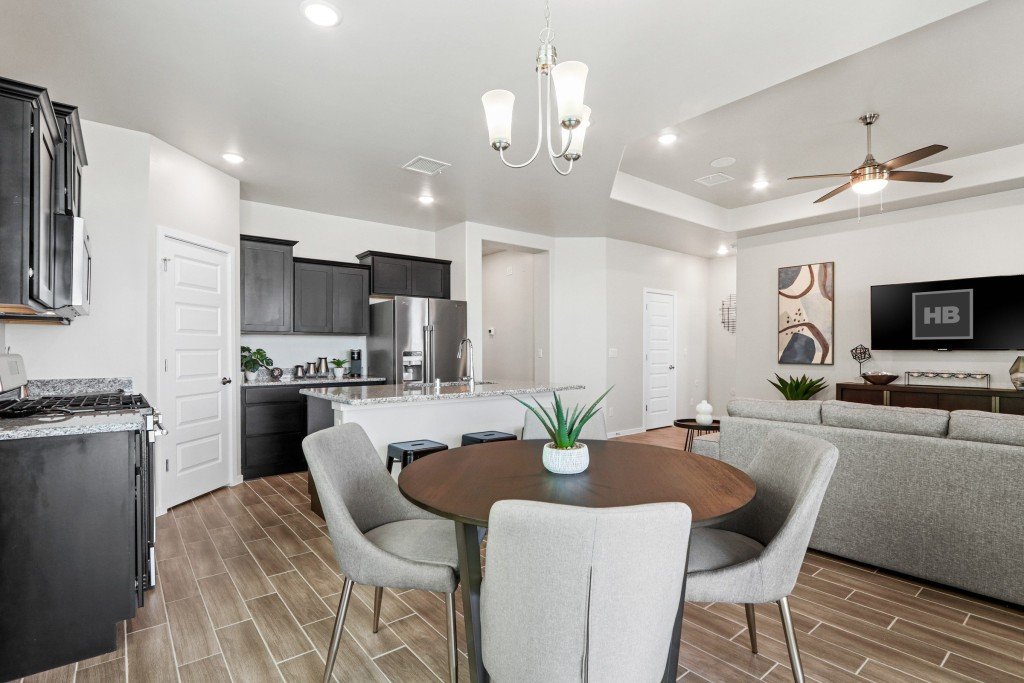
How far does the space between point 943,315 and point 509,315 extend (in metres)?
4.85

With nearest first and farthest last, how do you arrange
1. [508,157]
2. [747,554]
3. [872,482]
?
[747,554], [872,482], [508,157]

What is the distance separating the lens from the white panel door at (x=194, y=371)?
145 inches

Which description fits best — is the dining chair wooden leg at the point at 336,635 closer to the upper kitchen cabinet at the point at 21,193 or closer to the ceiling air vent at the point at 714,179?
the upper kitchen cabinet at the point at 21,193

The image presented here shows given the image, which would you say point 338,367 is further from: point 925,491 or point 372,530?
point 925,491

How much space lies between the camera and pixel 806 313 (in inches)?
238

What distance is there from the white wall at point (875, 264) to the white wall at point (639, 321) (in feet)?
3.48

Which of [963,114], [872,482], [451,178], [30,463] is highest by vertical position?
[963,114]

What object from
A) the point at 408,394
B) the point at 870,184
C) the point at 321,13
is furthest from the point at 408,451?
the point at 870,184

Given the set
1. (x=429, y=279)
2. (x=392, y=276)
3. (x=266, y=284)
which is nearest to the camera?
(x=266, y=284)

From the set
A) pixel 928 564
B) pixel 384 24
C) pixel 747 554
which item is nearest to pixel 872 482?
pixel 928 564

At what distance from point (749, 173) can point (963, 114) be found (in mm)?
1609

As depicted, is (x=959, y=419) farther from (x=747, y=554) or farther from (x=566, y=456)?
(x=566, y=456)

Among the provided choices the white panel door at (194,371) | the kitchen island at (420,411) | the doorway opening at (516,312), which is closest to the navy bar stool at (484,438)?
the kitchen island at (420,411)

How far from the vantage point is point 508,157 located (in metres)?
3.94
